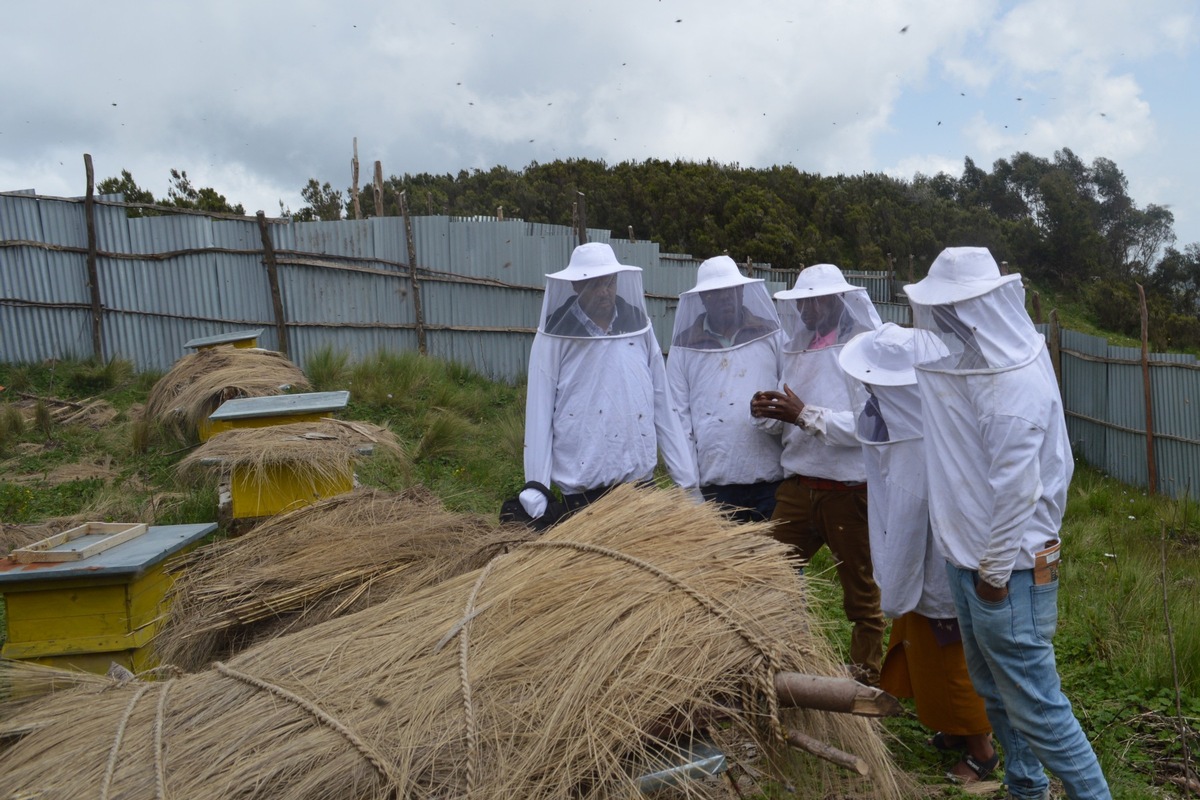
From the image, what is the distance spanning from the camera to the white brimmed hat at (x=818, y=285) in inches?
159

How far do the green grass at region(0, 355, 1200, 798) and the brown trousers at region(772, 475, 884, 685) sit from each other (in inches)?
7.1

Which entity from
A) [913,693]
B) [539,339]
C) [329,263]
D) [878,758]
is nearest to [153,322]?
[329,263]

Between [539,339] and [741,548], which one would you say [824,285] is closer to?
[539,339]

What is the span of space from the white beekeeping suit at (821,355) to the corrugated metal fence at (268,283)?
8.73 m

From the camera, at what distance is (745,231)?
21.9 meters

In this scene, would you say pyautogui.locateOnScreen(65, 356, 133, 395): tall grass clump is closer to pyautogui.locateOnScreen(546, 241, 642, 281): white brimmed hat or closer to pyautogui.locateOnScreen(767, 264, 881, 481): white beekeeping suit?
pyautogui.locateOnScreen(546, 241, 642, 281): white brimmed hat

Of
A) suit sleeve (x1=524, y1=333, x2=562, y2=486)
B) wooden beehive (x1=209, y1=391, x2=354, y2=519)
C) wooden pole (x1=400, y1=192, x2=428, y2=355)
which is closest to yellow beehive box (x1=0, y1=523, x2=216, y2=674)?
wooden beehive (x1=209, y1=391, x2=354, y2=519)

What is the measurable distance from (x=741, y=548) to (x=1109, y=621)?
11.4 feet

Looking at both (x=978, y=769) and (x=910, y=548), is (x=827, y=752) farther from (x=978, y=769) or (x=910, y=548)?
(x=978, y=769)

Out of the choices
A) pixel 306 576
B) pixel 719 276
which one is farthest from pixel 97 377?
pixel 306 576

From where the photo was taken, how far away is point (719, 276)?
4.30 meters

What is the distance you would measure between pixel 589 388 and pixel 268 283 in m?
9.90

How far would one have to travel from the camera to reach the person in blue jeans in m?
2.69

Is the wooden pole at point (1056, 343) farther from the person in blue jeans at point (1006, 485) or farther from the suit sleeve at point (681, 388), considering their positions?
the person in blue jeans at point (1006, 485)
